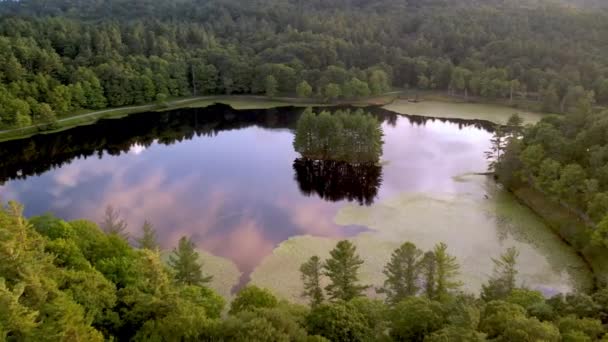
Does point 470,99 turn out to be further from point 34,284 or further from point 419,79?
point 34,284

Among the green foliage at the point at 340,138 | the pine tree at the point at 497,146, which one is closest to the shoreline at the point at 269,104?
the pine tree at the point at 497,146

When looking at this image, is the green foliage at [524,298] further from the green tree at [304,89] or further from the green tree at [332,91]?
the green tree at [304,89]

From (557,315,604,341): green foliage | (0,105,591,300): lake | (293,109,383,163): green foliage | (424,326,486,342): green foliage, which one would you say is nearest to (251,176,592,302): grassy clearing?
(0,105,591,300): lake

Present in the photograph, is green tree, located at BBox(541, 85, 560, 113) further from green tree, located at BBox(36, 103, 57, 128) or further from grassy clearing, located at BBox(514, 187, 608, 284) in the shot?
green tree, located at BBox(36, 103, 57, 128)

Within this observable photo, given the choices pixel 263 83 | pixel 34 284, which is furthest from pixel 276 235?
pixel 263 83

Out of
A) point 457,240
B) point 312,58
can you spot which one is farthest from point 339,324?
point 312,58

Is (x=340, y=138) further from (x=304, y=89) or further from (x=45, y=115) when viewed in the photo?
(x=45, y=115)

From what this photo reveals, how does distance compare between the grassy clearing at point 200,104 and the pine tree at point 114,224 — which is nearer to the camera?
the pine tree at point 114,224
